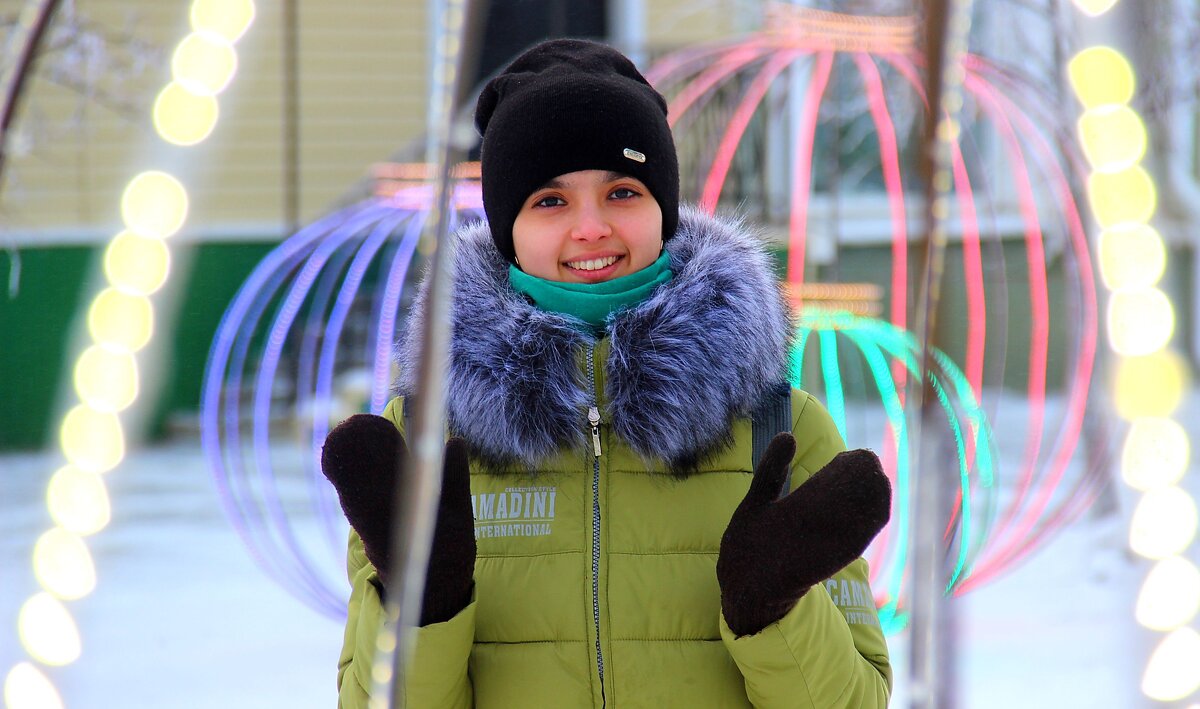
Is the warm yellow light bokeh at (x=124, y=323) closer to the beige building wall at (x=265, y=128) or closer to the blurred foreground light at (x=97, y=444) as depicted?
the blurred foreground light at (x=97, y=444)

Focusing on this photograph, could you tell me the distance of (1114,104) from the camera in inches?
50.1

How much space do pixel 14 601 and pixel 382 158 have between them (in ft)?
15.9

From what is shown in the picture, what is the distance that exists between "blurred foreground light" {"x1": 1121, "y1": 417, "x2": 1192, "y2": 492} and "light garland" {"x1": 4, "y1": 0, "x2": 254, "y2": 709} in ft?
3.09

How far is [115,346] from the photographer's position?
134 cm

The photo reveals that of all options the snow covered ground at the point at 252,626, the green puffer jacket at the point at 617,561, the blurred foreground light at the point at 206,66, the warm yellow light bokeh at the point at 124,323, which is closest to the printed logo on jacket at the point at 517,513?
the green puffer jacket at the point at 617,561

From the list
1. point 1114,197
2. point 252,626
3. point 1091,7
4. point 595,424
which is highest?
point 1091,7

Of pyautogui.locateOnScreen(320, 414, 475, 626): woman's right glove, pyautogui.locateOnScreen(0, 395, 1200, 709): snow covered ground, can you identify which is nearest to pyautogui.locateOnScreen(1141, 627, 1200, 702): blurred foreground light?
pyautogui.locateOnScreen(320, 414, 475, 626): woman's right glove

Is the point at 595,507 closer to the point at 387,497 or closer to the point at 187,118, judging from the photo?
the point at 387,497

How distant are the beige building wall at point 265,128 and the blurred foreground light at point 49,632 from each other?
6.72m

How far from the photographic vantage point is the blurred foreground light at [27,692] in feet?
5.17

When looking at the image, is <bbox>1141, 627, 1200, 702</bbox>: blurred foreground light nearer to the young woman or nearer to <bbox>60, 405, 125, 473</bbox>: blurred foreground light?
the young woman

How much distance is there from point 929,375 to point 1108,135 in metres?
0.52

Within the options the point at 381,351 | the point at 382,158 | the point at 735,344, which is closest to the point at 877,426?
the point at 382,158

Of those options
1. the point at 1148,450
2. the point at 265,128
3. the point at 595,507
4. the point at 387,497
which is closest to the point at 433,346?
the point at 387,497
